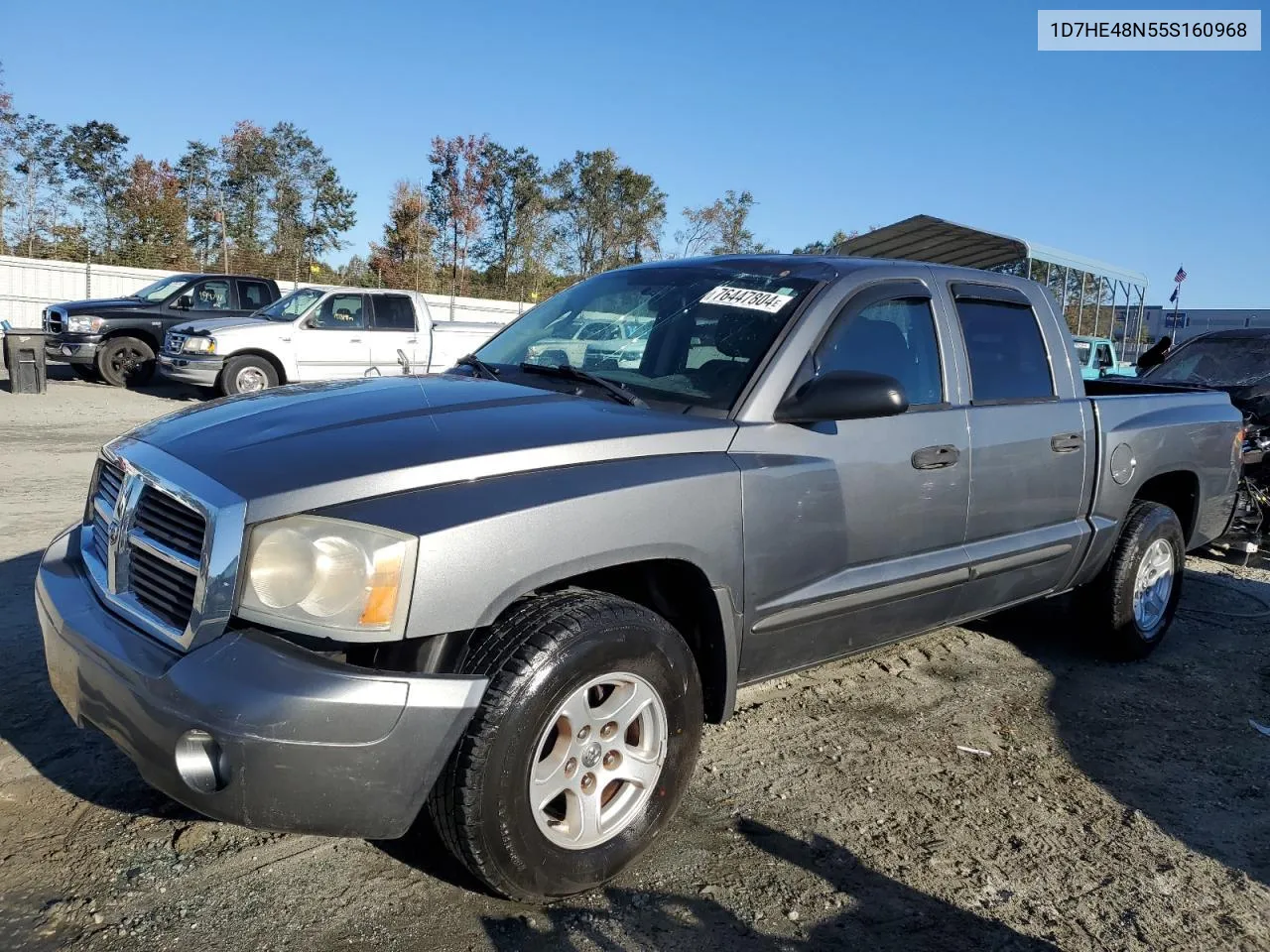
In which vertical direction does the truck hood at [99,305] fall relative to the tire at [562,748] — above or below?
above

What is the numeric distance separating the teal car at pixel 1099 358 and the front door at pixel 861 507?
43.8 ft

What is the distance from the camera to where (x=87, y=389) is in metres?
14.6

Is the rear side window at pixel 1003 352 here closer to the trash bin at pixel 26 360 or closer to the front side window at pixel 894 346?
the front side window at pixel 894 346

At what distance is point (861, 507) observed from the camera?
314 cm

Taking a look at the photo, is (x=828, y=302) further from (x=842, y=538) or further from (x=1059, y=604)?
(x=1059, y=604)

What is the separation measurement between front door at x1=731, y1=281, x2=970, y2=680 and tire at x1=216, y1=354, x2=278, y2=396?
1119 centimetres

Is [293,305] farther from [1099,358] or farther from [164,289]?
[1099,358]

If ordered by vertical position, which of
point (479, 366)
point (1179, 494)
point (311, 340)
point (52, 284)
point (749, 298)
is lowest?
point (1179, 494)

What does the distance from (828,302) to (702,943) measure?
6.78 feet

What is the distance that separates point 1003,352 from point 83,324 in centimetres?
1481

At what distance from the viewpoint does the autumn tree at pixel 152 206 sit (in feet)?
107

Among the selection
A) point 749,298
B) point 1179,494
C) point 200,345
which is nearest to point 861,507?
point 749,298

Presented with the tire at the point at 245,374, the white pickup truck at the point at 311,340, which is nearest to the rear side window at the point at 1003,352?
the white pickup truck at the point at 311,340

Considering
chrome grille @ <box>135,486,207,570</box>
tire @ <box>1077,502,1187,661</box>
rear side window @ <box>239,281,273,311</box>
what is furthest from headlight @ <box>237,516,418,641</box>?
rear side window @ <box>239,281,273,311</box>
